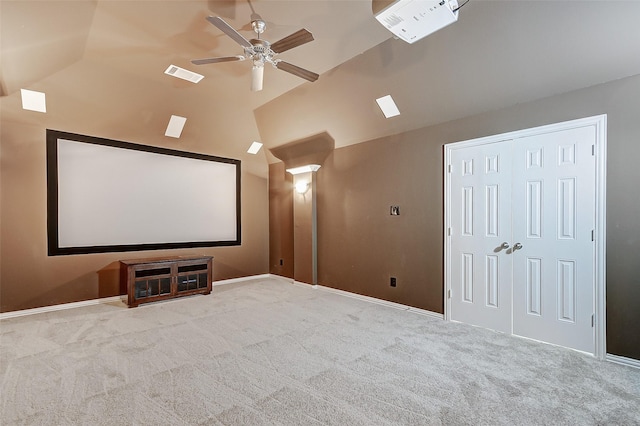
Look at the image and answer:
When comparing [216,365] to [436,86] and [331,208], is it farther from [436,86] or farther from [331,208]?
[436,86]

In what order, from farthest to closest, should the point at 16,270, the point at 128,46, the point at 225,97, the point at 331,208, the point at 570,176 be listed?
1. the point at 331,208
2. the point at 225,97
3. the point at 16,270
4. the point at 128,46
5. the point at 570,176

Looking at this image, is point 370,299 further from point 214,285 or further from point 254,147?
point 254,147

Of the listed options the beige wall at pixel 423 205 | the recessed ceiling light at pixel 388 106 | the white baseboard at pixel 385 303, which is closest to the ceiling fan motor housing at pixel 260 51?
the recessed ceiling light at pixel 388 106

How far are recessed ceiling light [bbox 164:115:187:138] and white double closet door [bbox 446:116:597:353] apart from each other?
4.22m

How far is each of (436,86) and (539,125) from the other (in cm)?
118

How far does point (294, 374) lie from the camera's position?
102 inches

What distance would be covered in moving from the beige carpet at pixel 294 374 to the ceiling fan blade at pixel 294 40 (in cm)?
286

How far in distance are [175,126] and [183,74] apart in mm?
1280

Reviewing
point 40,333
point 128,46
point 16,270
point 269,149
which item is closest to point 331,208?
point 269,149

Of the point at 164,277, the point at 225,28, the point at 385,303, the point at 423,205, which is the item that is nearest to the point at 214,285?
the point at 164,277

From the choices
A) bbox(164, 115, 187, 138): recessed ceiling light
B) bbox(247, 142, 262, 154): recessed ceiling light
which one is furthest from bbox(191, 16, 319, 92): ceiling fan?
bbox(247, 142, 262, 154): recessed ceiling light

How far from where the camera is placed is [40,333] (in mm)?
3531

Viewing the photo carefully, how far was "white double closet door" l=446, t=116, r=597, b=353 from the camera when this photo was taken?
3043mm

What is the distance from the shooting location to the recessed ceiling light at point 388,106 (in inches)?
166
